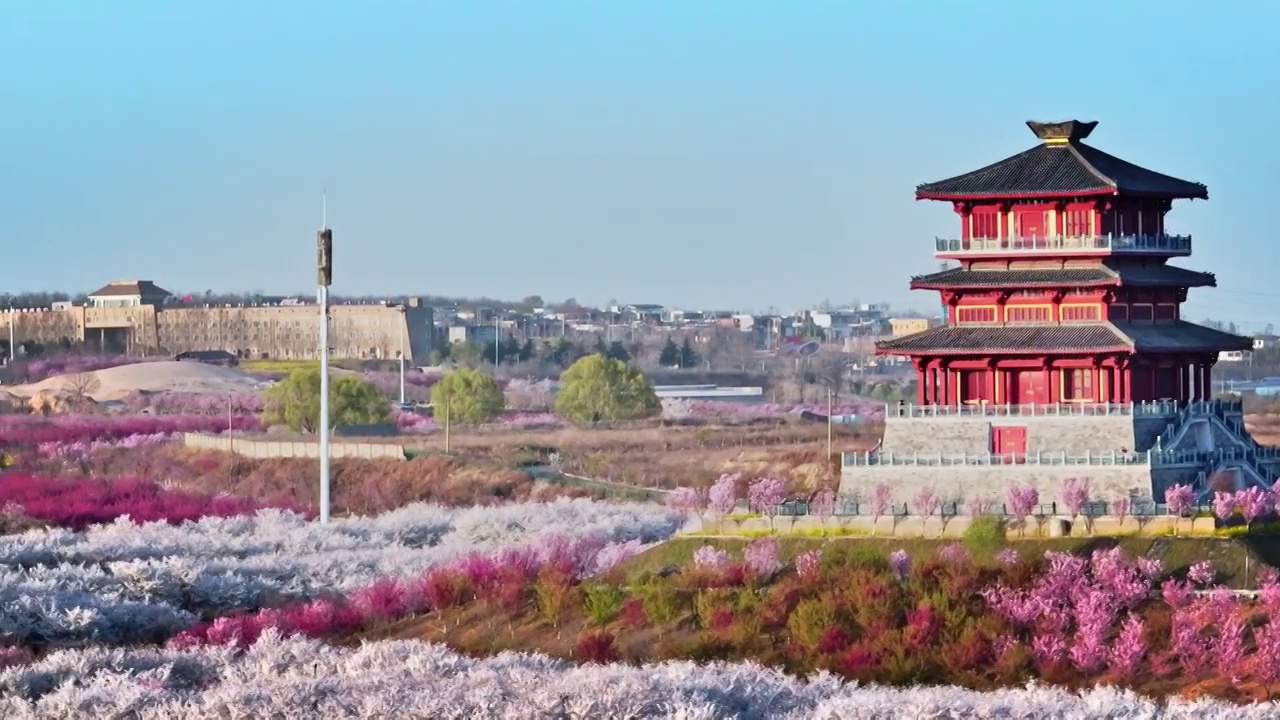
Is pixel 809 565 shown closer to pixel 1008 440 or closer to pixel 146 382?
pixel 1008 440

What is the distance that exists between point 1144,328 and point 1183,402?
8.31 feet

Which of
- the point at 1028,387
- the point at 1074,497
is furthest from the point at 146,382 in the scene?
the point at 1074,497

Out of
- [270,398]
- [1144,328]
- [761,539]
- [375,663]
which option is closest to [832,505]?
[761,539]

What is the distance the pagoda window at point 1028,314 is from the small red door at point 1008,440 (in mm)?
3440

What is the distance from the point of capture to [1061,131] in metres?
81.6

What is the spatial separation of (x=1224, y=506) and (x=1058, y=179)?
12677mm

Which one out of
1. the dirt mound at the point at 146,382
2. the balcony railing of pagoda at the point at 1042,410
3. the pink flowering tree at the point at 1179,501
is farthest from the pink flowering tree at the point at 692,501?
the dirt mound at the point at 146,382

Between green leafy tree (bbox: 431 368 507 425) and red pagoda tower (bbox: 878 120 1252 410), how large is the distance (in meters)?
69.0

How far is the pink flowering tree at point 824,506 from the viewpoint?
76500 mm

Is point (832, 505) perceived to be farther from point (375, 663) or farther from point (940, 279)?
point (375, 663)

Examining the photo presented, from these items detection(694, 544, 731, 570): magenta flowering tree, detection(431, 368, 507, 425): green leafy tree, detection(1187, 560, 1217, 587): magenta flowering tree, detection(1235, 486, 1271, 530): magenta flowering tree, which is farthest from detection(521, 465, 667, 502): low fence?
detection(1187, 560, 1217, 587): magenta flowering tree

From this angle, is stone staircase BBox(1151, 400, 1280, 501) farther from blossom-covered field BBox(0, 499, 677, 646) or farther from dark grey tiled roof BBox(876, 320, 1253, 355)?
blossom-covered field BBox(0, 499, 677, 646)

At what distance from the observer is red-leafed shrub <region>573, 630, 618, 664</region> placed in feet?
213

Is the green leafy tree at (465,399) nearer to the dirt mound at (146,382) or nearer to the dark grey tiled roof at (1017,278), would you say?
the dirt mound at (146,382)
